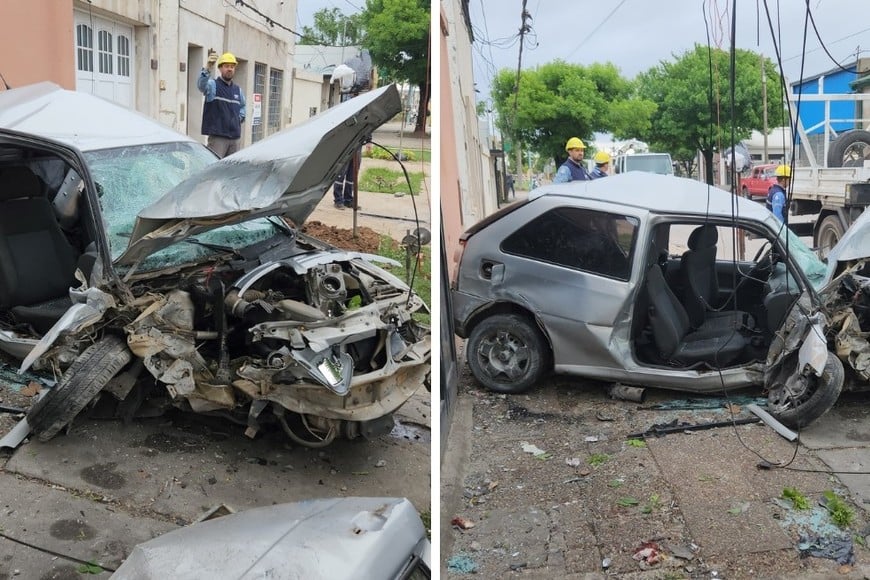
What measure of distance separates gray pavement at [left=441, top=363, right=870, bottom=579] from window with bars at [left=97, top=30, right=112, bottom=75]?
2.02m

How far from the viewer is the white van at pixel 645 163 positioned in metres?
3.12

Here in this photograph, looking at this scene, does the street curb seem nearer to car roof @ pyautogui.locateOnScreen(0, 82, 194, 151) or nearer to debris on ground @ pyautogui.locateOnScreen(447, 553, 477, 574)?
debris on ground @ pyautogui.locateOnScreen(447, 553, 477, 574)

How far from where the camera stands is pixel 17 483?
7.81 feet

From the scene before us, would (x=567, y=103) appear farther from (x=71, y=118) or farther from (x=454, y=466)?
(x=71, y=118)

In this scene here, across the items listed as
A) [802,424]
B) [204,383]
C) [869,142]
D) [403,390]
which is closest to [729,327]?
[802,424]

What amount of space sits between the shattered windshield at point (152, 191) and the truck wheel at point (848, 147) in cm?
361

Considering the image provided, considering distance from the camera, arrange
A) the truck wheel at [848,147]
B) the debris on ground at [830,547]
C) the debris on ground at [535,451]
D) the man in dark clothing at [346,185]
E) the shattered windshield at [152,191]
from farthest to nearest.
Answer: the truck wheel at [848,147] → the shattered windshield at [152,191] → the man in dark clothing at [346,185] → the debris on ground at [535,451] → the debris on ground at [830,547]

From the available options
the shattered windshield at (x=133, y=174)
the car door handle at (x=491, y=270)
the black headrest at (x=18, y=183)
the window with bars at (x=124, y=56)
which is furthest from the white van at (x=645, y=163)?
the black headrest at (x=18, y=183)

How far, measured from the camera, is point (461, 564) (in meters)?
2.18

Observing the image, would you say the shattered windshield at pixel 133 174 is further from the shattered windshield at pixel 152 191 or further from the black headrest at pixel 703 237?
the black headrest at pixel 703 237

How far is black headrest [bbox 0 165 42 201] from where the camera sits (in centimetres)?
311

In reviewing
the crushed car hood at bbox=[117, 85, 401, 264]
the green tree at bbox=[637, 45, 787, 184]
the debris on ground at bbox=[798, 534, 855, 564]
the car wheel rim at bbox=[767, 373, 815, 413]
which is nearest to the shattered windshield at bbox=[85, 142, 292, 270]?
the crushed car hood at bbox=[117, 85, 401, 264]

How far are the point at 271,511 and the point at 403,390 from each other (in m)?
1.03

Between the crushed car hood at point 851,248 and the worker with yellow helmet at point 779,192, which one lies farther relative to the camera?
the worker with yellow helmet at point 779,192
